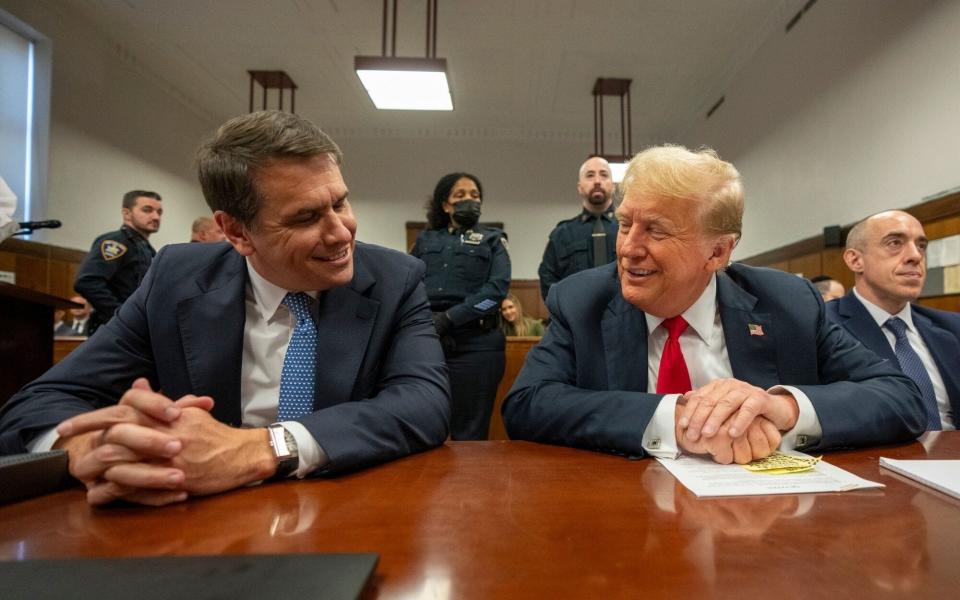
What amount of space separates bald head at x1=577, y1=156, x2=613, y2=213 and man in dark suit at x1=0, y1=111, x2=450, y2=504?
2.50m

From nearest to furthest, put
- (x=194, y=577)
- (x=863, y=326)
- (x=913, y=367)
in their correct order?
(x=194, y=577) → (x=913, y=367) → (x=863, y=326)

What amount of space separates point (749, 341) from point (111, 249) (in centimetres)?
392

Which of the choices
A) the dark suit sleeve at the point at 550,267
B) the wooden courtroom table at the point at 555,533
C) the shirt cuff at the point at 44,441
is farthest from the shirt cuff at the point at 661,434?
the dark suit sleeve at the point at 550,267

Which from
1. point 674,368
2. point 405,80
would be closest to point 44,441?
point 674,368

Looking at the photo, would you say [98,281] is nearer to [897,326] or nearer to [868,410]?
[868,410]

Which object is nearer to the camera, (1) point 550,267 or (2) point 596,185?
(2) point 596,185

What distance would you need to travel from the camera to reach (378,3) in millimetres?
4797

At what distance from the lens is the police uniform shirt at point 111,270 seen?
355 cm

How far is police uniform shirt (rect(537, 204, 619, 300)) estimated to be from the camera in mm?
3547

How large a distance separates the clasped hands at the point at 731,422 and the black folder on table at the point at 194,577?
65 centimetres

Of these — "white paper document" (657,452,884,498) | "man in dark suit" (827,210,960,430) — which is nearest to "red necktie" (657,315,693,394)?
"white paper document" (657,452,884,498)

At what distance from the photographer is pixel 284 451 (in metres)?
0.85

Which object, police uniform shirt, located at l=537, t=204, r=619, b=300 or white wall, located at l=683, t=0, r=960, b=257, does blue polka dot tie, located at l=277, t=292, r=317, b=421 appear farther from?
white wall, located at l=683, t=0, r=960, b=257

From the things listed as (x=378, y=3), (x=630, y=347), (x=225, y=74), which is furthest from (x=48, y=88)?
(x=630, y=347)
